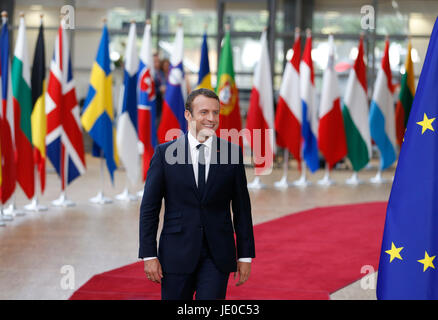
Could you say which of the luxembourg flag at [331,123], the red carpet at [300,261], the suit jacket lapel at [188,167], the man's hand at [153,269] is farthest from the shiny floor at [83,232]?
the suit jacket lapel at [188,167]

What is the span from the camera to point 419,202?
2928 mm

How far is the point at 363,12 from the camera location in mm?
14695

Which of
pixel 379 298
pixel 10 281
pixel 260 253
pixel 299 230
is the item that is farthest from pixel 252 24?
pixel 379 298

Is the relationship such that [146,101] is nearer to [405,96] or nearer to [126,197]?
[126,197]

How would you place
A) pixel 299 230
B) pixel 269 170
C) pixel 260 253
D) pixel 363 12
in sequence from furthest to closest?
pixel 363 12 → pixel 269 170 → pixel 299 230 → pixel 260 253

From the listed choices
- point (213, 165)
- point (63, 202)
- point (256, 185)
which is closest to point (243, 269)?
point (213, 165)

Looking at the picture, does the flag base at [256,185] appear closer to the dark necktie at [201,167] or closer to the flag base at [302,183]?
the flag base at [302,183]

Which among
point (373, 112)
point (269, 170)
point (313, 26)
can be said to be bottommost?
point (269, 170)

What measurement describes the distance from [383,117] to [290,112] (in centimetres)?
167

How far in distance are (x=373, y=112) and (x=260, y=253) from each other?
5807mm

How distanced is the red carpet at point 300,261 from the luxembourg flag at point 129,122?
2335 millimetres

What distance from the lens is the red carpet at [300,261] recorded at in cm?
508

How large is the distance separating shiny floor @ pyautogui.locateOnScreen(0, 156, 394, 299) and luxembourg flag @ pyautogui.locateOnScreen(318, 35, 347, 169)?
0.55 metres

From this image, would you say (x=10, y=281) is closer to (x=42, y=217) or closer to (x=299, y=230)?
(x=42, y=217)
